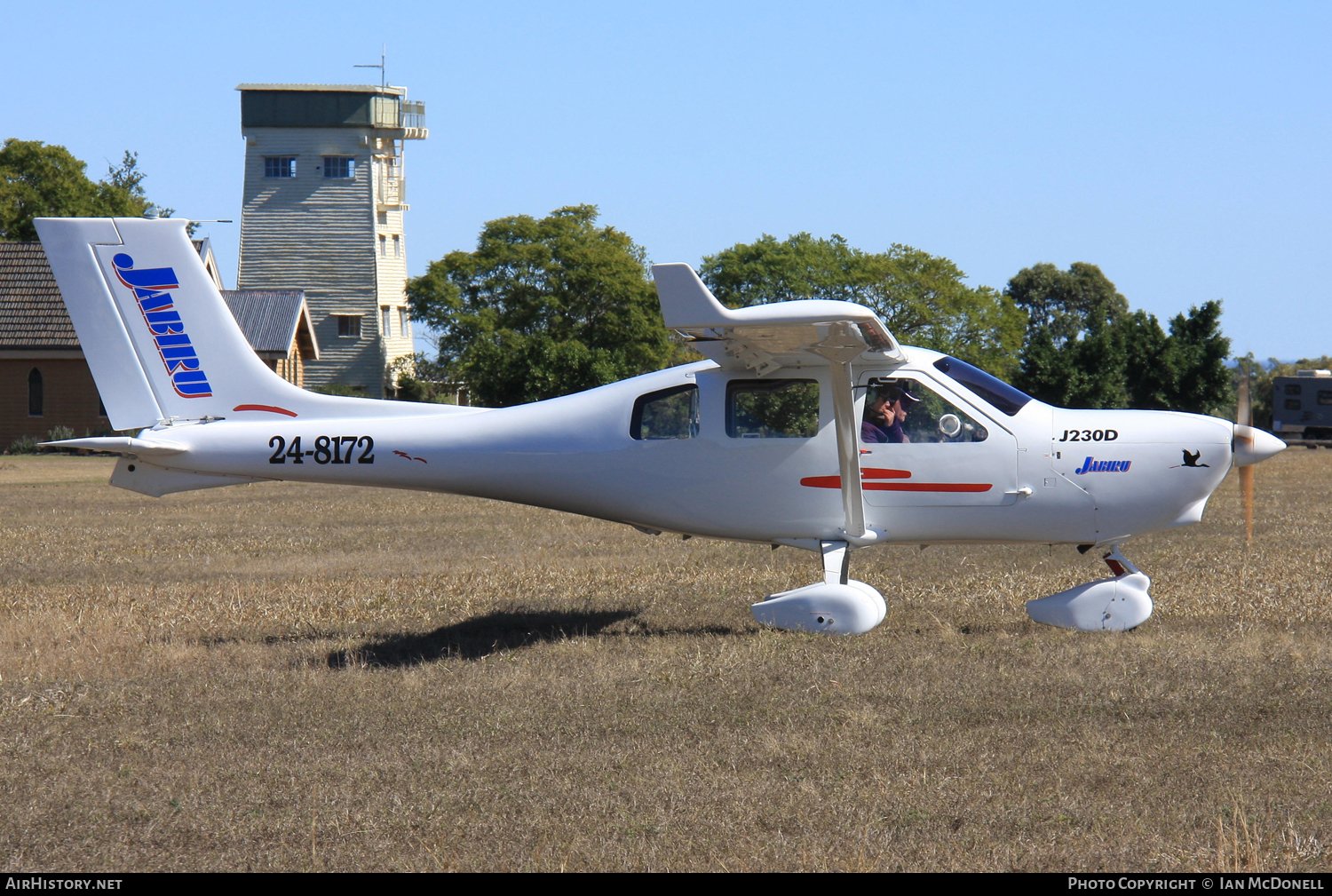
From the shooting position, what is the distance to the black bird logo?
8.77 meters

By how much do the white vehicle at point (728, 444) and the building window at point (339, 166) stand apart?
60150 mm

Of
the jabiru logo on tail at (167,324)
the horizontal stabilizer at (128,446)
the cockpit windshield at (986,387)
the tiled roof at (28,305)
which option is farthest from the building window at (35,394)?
the cockpit windshield at (986,387)

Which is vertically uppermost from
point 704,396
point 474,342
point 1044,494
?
point 474,342

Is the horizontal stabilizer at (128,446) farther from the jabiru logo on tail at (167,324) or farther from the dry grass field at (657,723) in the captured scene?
the dry grass field at (657,723)

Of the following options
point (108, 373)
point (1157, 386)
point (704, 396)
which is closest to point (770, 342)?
point (704, 396)

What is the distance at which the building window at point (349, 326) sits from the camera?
211 ft

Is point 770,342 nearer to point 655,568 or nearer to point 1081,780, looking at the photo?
point 1081,780

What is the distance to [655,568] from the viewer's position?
12.7 m

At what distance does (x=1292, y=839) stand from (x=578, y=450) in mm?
5973

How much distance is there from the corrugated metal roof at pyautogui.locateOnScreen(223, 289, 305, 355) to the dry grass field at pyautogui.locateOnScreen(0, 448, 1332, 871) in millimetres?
34183

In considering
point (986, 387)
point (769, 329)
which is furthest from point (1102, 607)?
point (769, 329)

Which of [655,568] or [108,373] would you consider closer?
[108,373]

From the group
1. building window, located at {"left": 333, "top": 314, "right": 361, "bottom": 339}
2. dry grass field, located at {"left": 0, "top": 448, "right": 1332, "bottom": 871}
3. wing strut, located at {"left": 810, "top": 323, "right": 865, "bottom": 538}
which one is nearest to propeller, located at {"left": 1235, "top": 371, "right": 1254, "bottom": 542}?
dry grass field, located at {"left": 0, "top": 448, "right": 1332, "bottom": 871}

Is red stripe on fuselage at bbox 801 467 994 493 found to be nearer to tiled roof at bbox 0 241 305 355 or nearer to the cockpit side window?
the cockpit side window
